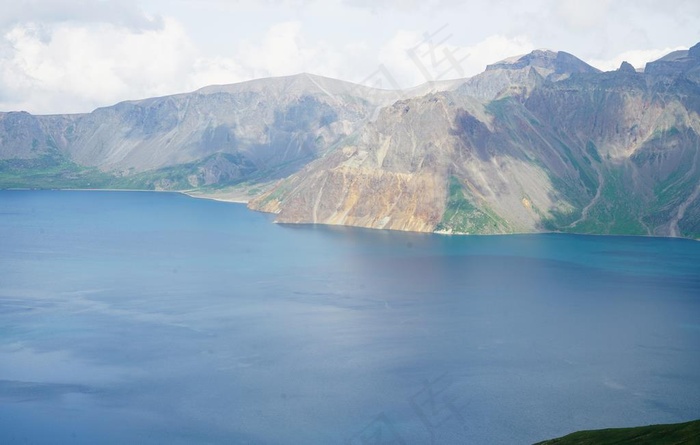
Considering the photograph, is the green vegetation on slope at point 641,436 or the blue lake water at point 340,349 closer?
the green vegetation on slope at point 641,436

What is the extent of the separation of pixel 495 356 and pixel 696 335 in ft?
112

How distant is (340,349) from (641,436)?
151ft

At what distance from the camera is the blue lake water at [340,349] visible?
78500 mm

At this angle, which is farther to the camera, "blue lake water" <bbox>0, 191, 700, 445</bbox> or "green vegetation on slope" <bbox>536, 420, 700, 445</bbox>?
"blue lake water" <bbox>0, 191, 700, 445</bbox>

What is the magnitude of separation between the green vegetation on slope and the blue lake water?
244 inches

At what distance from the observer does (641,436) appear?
66250mm

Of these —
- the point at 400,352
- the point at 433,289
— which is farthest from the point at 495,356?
the point at 433,289

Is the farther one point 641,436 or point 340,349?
point 340,349

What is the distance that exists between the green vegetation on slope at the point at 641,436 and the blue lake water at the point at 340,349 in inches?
244

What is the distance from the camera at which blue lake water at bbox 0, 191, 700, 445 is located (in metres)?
78.5

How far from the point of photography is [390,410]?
81188mm

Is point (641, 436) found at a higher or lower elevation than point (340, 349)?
higher

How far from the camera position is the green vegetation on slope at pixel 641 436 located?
204 ft

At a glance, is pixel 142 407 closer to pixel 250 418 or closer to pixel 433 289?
pixel 250 418
